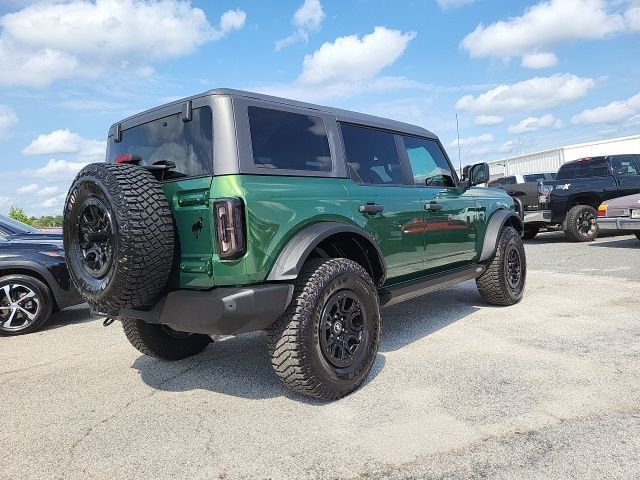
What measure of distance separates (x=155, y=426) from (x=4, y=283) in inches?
143

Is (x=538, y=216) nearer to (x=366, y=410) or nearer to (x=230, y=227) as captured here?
(x=366, y=410)

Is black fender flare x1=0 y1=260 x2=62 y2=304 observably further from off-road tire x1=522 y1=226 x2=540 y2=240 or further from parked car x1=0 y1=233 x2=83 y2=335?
off-road tire x1=522 y1=226 x2=540 y2=240

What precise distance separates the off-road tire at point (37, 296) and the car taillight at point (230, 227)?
3814mm

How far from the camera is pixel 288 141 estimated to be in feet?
10.3

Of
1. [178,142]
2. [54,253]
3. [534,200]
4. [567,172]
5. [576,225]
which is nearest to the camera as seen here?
[178,142]

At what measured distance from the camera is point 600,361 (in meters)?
3.39

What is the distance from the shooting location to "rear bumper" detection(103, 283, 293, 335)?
2596 millimetres

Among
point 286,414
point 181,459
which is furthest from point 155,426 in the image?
point 286,414

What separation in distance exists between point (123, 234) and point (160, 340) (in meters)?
1.43

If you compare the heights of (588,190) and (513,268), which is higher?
(588,190)

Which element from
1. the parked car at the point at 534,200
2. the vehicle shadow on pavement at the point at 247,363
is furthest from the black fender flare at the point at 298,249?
the parked car at the point at 534,200

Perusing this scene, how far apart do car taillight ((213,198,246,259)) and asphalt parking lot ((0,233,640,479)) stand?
0.98 meters

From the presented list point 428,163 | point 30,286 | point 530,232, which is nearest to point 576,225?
point 530,232

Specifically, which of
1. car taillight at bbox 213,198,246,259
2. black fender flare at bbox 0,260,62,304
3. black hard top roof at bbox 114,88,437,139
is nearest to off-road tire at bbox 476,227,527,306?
black hard top roof at bbox 114,88,437,139
